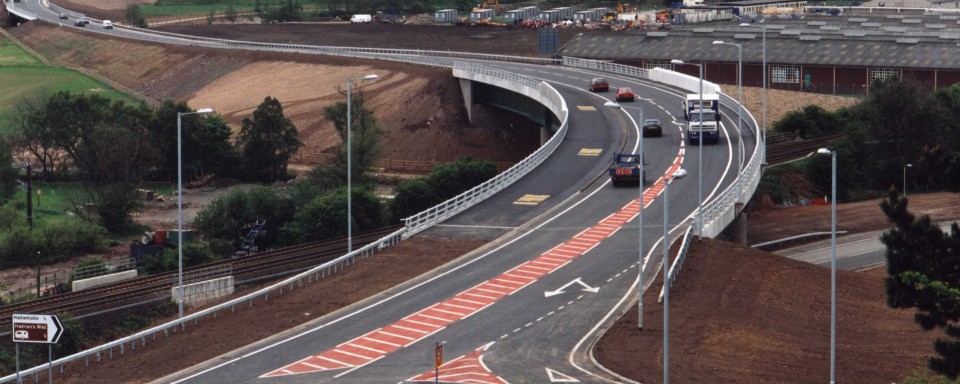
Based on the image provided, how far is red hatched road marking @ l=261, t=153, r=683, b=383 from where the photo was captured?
5269 cm

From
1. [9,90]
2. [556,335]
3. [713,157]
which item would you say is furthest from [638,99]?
[9,90]

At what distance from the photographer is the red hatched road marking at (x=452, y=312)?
173 feet

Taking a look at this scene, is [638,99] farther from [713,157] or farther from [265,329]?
[265,329]

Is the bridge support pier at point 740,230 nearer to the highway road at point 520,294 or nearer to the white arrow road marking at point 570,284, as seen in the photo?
the highway road at point 520,294

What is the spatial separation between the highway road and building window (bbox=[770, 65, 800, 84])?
41.2 meters

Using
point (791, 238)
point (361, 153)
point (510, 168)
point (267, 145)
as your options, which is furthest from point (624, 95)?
point (267, 145)

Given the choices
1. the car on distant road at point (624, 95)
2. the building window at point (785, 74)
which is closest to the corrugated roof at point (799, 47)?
the building window at point (785, 74)

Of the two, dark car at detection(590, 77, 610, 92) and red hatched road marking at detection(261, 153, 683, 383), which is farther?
dark car at detection(590, 77, 610, 92)

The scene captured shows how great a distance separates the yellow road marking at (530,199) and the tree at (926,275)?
32.5 meters

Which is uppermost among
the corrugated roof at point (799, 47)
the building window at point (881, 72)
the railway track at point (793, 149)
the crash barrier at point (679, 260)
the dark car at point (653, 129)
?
the corrugated roof at point (799, 47)

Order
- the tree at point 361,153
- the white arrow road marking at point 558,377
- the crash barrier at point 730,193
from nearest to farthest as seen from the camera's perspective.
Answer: the white arrow road marking at point 558,377
the crash barrier at point 730,193
the tree at point 361,153

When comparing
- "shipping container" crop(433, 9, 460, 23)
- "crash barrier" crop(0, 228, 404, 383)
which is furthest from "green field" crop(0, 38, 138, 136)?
"crash barrier" crop(0, 228, 404, 383)

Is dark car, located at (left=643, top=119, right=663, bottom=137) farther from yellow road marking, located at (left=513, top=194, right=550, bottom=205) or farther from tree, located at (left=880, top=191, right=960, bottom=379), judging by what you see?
tree, located at (left=880, top=191, right=960, bottom=379)

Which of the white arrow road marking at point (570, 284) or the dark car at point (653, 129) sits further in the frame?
the dark car at point (653, 129)
